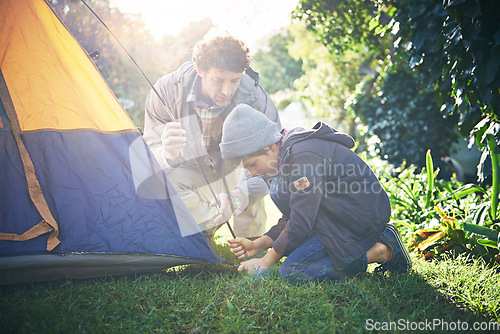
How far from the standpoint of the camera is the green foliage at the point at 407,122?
182 inches

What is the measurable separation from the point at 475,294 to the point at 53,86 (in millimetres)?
2674

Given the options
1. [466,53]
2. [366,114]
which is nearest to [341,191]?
[466,53]

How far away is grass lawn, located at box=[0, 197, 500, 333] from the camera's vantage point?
1727 millimetres

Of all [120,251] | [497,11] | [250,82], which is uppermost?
[497,11]

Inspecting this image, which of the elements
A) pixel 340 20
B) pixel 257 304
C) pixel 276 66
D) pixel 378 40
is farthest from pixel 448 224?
pixel 276 66

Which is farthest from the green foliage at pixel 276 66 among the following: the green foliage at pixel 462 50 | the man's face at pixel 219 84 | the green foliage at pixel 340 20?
the man's face at pixel 219 84

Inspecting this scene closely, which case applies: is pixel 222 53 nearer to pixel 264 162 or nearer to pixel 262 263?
pixel 264 162

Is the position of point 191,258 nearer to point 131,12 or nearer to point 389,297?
point 389,297

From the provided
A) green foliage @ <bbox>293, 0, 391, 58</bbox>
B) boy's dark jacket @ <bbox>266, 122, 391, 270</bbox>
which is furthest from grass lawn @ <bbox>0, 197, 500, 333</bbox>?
green foliage @ <bbox>293, 0, 391, 58</bbox>

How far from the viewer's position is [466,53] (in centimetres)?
234

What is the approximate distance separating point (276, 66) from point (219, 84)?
661 inches

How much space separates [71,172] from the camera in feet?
7.22

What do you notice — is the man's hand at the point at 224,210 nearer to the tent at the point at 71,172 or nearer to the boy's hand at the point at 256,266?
the tent at the point at 71,172

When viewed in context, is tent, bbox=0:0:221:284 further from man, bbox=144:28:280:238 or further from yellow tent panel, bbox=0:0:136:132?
man, bbox=144:28:280:238
